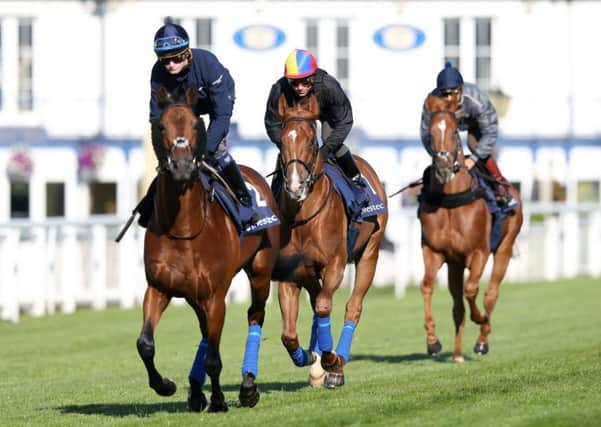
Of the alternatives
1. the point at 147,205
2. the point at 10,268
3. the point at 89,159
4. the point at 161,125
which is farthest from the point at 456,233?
the point at 89,159

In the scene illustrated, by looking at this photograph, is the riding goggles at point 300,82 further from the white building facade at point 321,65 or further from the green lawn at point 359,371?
the white building facade at point 321,65

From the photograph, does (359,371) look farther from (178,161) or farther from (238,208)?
(178,161)

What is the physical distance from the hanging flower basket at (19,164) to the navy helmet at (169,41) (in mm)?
19663

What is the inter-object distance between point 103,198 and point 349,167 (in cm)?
1934

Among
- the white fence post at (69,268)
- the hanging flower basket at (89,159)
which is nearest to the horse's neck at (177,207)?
the white fence post at (69,268)

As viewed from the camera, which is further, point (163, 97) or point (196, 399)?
point (196, 399)

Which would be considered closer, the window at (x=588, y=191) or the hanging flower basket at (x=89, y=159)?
the hanging flower basket at (x=89, y=159)

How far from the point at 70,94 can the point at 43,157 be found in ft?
5.42

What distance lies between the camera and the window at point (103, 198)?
30.6 meters

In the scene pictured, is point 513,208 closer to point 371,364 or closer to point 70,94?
point 371,364

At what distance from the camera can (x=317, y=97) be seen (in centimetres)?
1130

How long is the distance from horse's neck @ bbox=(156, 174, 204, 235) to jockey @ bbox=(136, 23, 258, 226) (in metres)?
0.27

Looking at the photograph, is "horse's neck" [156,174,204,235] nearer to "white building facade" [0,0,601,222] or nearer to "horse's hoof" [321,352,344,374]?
"horse's hoof" [321,352,344,374]

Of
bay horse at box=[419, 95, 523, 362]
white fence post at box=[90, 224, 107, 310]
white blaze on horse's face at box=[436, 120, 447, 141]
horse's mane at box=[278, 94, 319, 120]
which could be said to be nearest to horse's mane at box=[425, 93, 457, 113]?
bay horse at box=[419, 95, 523, 362]
